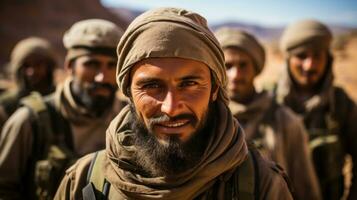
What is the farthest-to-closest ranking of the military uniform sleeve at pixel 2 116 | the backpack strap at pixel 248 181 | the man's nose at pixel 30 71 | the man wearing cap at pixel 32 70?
the man's nose at pixel 30 71, the man wearing cap at pixel 32 70, the military uniform sleeve at pixel 2 116, the backpack strap at pixel 248 181

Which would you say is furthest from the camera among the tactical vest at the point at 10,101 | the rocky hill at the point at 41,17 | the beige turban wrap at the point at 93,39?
the rocky hill at the point at 41,17

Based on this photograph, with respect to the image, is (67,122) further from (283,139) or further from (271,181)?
(271,181)

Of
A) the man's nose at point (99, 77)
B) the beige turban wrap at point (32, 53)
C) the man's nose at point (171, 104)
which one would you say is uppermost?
the man's nose at point (171, 104)

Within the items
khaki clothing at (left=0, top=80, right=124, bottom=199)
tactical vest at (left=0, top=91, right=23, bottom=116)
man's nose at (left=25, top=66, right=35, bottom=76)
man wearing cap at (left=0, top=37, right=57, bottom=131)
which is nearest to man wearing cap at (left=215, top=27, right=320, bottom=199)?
Result: khaki clothing at (left=0, top=80, right=124, bottom=199)

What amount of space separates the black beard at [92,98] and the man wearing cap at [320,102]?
1890 millimetres

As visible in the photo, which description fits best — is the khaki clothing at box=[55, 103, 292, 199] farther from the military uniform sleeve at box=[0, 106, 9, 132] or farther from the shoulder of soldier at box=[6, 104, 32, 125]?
the military uniform sleeve at box=[0, 106, 9, 132]

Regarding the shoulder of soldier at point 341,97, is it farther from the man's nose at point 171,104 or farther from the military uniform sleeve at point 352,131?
the man's nose at point 171,104

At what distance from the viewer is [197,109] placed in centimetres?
200

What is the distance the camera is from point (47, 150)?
129 inches

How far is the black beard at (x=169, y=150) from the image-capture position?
201cm

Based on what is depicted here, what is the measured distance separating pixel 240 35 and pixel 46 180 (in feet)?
6.99

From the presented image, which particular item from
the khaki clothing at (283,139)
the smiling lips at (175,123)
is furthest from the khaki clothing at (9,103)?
the smiling lips at (175,123)

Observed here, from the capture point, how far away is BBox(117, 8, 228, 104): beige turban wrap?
1.96 meters

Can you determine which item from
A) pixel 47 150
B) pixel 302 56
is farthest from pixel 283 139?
pixel 47 150
